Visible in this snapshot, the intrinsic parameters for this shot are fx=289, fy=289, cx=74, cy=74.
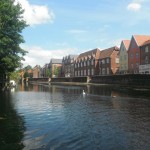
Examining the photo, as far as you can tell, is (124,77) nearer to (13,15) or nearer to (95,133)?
(13,15)

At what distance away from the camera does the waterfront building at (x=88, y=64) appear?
135m

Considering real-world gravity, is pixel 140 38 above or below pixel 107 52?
above

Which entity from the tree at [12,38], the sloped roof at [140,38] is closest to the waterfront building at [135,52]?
the sloped roof at [140,38]

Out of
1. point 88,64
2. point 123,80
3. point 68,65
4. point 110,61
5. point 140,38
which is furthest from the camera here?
point 68,65

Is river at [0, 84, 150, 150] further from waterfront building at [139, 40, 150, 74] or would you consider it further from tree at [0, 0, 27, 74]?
waterfront building at [139, 40, 150, 74]

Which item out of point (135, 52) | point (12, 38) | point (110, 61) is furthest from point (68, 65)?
point (12, 38)

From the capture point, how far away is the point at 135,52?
101m

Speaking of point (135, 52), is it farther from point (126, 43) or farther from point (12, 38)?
point (12, 38)

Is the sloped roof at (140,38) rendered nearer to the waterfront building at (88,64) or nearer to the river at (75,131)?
the waterfront building at (88,64)

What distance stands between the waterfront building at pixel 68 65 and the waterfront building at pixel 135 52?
6582 centimetres

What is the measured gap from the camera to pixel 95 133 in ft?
66.6

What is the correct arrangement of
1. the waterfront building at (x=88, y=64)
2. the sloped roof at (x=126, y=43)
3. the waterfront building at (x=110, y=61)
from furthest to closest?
1. the waterfront building at (x=88, y=64)
2. the waterfront building at (x=110, y=61)
3. the sloped roof at (x=126, y=43)

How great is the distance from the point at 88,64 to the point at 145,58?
1984 inches

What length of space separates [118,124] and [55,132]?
5.75 meters
